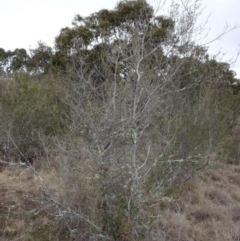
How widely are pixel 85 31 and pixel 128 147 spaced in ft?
31.3

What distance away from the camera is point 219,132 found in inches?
279

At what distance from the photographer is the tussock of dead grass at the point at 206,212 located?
4.47 meters

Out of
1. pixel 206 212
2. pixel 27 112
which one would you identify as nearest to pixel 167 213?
pixel 206 212

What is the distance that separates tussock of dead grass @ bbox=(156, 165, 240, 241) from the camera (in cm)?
447

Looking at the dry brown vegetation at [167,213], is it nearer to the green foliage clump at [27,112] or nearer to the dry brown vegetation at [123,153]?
the dry brown vegetation at [123,153]

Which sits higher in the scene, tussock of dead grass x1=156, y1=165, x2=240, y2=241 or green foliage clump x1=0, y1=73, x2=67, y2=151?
green foliage clump x1=0, y1=73, x2=67, y2=151

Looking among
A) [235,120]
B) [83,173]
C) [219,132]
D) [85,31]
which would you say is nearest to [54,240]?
[83,173]

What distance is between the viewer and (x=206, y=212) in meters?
5.30

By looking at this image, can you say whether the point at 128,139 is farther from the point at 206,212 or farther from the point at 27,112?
the point at 27,112

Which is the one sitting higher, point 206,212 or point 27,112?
point 27,112

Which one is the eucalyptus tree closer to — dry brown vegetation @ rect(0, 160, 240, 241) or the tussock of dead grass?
dry brown vegetation @ rect(0, 160, 240, 241)

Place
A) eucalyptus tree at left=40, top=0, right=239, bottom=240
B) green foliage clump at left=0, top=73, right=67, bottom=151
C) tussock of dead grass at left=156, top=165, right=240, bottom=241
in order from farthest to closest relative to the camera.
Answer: green foliage clump at left=0, top=73, right=67, bottom=151
tussock of dead grass at left=156, top=165, right=240, bottom=241
eucalyptus tree at left=40, top=0, right=239, bottom=240

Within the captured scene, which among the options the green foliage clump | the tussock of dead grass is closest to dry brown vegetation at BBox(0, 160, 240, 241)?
the tussock of dead grass

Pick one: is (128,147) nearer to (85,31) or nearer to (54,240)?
(54,240)
